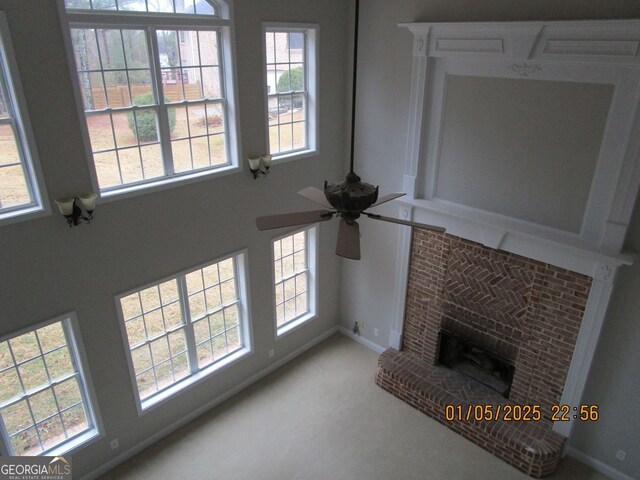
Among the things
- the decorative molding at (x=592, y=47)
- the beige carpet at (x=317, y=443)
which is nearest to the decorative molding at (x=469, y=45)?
the decorative molding at (x=592, y=47)

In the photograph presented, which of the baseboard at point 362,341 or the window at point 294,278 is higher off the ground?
the window at point 294,278

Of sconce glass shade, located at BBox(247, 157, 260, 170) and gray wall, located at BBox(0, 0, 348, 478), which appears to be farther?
sconce glass shade, located at BBox(247, 157, 260, 170)

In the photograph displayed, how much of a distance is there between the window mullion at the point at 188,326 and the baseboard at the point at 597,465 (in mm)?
4471

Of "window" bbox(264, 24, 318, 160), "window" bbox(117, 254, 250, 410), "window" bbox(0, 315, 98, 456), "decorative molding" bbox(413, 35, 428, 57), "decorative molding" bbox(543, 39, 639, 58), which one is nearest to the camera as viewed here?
"decorative molding" bbox(543, 39, 639, 58)

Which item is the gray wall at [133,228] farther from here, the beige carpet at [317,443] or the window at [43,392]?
the beige carpet at [317,443]

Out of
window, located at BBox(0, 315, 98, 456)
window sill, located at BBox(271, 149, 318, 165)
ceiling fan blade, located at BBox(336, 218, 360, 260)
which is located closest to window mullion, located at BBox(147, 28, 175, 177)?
window sill, located at BBox(271, 149, 318, 165)

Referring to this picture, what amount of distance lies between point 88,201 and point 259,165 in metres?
1.97

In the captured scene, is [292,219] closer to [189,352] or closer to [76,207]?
[76,207]

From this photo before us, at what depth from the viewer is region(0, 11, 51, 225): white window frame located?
3.36m

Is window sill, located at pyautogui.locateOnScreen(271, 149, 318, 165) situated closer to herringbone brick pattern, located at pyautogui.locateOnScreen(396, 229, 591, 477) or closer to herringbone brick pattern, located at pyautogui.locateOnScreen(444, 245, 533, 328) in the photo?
herringbone brick pattern, located at pyautogui.locateOnScreen(396, 229, 591, 477)

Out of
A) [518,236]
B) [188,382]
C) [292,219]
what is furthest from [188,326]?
[518,236]

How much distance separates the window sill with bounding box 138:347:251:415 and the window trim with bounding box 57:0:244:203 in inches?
95.1

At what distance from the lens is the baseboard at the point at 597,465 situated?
489 centimetres

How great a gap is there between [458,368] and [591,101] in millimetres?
3560
